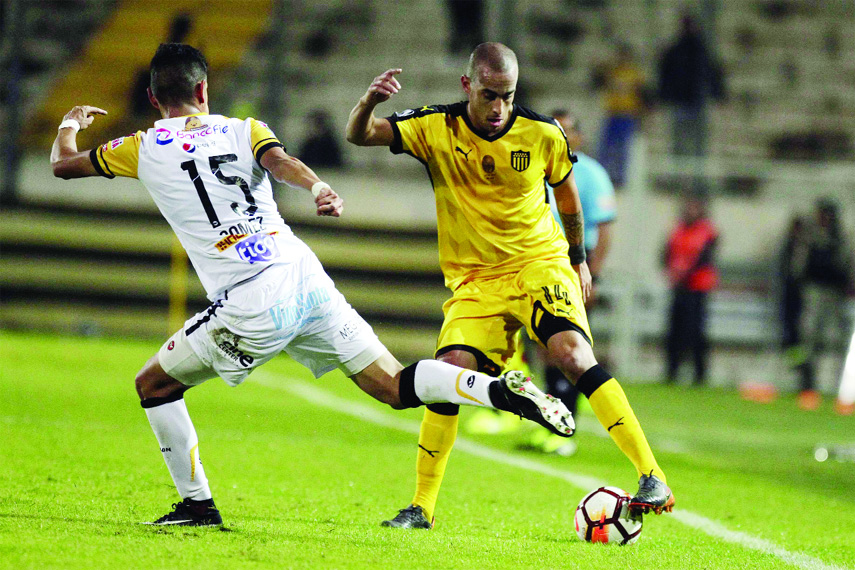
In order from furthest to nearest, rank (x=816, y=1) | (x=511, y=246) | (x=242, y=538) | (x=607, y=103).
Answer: (x=816, y=1) → (x=607, y=103) → (x=511, y=246) → (x=242, y=538)

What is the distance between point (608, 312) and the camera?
1563cm

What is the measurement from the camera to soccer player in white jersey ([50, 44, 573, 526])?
4.45 m

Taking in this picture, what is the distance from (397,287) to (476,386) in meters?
11.7

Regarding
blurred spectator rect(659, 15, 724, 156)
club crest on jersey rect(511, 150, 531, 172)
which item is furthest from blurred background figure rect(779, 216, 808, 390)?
club crest on jersey rect(511, 150, 531, 172)

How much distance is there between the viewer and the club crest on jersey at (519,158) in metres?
5.05

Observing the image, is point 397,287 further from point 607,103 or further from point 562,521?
point 562,521

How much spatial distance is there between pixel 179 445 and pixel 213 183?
1.05 meters

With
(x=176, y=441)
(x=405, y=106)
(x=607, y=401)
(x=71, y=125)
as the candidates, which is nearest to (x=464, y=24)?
(x=405, y=106)

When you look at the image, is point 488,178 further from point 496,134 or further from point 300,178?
point 300,178

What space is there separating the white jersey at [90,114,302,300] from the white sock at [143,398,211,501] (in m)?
0.50

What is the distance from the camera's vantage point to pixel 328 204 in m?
3.99

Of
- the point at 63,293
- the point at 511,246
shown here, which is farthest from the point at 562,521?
the point at 63,293

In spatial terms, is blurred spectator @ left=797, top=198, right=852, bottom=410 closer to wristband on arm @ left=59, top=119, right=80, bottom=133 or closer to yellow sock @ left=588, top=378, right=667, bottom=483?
yellow sock @ left=588, top=378, right=667, bottom=483

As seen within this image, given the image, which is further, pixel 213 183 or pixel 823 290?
pixel 823 290
